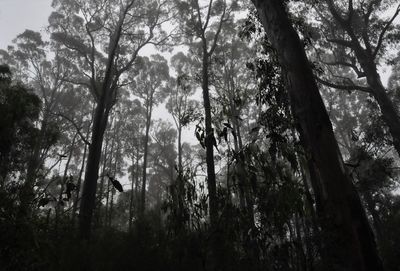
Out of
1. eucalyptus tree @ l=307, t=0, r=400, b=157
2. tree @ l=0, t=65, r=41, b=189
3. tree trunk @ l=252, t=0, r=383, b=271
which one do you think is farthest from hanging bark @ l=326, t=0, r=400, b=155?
tree @ l=0, t=65, r=41, b=189

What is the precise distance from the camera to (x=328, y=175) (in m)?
2.79

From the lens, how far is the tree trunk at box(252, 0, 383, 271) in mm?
2447

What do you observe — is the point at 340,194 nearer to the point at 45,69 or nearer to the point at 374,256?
the point at 374,256

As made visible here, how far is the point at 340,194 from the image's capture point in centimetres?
268

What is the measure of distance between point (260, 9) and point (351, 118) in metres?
21.2

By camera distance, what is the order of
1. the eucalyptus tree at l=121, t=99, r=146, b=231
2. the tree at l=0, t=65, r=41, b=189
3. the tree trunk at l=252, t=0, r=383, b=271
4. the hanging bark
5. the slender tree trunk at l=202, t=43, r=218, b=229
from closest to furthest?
1. the tree trunk at l=252, t=0, r=383, b=271
2. the slender tree trunk at l=202, t=43, r=218, b=229
3. the tree at l=0, t=65, r=41, b=189
4. the hanging bark
5. the eucalyptus tree at l=121, t=99, r=146, b=231

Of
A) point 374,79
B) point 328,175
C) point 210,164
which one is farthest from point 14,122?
point 374,79

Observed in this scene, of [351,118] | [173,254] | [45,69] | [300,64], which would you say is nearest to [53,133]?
[45,69]

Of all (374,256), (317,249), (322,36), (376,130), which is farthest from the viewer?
(322,36)

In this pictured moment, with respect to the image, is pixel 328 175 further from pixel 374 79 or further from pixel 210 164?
pixel 374 79

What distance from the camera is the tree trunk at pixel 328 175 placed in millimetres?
2447

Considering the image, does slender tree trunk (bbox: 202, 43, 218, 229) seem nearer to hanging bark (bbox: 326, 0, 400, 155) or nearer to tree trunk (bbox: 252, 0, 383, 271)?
tree trunk (bbox: 252, 0, 383, 271)

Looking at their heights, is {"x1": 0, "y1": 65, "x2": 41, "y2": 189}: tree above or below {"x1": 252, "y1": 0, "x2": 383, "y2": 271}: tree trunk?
above

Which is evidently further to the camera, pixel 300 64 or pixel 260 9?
pixel 260 9
